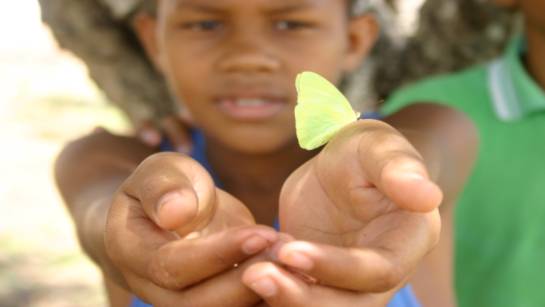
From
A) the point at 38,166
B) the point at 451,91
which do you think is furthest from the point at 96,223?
the point at 38,166

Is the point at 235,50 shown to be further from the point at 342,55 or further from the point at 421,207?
the point at 421,207

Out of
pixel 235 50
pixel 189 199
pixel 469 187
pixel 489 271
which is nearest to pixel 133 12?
pixel 235 50

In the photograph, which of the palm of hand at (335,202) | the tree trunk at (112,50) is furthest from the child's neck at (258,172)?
the palm of hand at (335,202)

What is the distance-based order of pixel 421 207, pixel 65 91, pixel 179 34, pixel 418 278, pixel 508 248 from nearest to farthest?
pixel 421 207, pixel 418 278, pixel 179 34, pixel 508 248, pixel 65 91

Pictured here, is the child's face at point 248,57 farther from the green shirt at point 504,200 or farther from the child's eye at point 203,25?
the green shirt at point 504,200

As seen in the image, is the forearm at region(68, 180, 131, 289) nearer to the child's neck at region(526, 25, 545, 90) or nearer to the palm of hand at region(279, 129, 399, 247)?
the palm of hand at region(279, 129, 399, 247)

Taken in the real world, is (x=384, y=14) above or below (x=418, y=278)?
above

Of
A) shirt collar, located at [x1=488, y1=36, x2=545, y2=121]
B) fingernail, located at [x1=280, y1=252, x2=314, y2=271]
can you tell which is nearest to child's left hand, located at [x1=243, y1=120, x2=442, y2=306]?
fingernail, located at [x1=280, y1=252, x2=314, y2=271]

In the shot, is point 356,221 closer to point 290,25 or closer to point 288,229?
point 288,229
